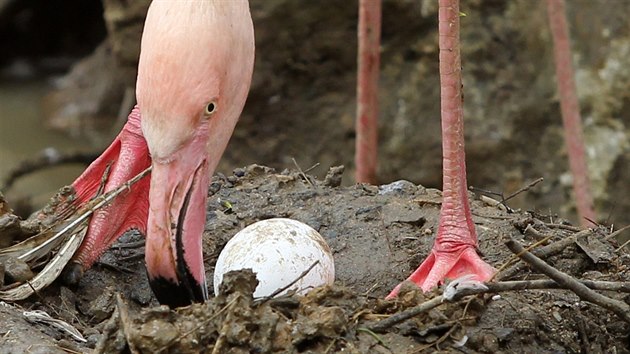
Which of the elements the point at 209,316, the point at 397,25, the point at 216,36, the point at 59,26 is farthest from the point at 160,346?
the point at 59,26

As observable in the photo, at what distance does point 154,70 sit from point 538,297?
1218 mm

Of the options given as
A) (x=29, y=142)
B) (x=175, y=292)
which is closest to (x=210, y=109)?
(x=175, y=292)

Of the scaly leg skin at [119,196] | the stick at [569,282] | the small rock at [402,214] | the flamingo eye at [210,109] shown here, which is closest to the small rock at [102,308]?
the scaly leg skin at [119,196]

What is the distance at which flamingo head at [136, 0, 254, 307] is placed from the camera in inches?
120

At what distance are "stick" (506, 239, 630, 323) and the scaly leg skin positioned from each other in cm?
128

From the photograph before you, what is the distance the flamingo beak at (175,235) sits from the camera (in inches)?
123

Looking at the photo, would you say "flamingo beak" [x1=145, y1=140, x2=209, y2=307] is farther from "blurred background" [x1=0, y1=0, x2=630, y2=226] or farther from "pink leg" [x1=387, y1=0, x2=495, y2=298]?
"blurred background" [x1=0, y1=0, x2=630, y2=226]

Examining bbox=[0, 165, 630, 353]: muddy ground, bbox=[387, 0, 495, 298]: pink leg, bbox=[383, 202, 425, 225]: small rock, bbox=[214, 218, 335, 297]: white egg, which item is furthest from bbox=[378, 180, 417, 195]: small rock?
bbox=[214, 218, 335, 297]: white egg

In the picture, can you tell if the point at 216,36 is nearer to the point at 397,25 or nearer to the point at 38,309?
the point at 38,309

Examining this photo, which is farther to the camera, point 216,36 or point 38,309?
point 38,309

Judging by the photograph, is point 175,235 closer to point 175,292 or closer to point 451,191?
point 175,292

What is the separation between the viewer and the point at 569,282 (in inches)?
112

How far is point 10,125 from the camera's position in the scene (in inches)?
375

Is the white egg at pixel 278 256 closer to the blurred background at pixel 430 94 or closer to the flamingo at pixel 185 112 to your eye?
the flamingo at pixel 185 112
